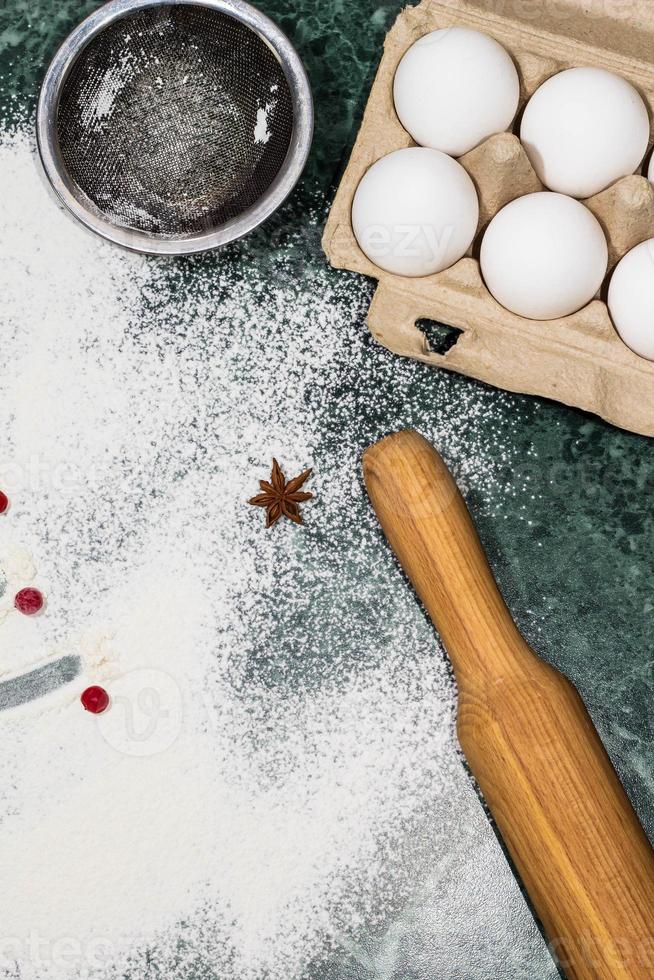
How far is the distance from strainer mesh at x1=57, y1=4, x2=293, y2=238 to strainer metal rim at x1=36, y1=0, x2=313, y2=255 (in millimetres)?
26

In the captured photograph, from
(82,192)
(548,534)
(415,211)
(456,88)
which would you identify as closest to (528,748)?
(548,534)

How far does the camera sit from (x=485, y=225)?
3.29 ft

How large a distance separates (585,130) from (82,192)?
1.82ft

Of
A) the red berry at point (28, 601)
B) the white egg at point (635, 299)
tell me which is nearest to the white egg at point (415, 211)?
the white egg at point (635, 299)

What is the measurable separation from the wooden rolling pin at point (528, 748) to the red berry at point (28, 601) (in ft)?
1.39

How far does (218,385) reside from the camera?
1.12 meters

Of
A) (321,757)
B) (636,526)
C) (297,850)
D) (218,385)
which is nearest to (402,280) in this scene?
(218,385)

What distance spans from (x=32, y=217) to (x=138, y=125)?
18 cm

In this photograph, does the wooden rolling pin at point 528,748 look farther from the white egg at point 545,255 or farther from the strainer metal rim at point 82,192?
the strainer metal rim at point 82,192

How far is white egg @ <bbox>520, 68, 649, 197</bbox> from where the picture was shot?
36.7 inches

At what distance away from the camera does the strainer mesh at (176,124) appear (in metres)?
1.04

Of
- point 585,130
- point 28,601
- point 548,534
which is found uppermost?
point 585,130

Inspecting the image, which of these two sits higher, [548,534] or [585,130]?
[585,130]

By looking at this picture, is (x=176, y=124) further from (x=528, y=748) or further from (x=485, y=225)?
(x=528, y=748)
